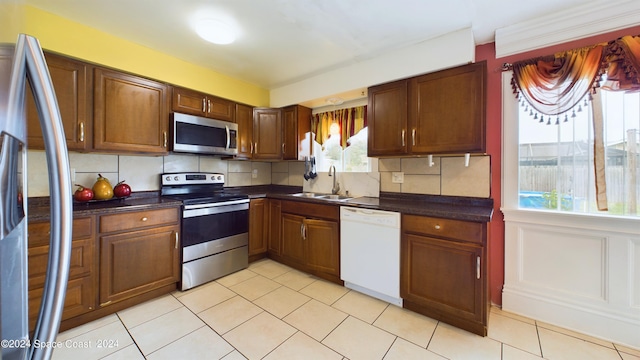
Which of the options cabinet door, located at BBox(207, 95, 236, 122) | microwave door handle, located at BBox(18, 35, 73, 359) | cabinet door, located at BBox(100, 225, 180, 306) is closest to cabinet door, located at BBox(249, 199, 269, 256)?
cabinet door, located at BBox(100, 225, 180, 306)

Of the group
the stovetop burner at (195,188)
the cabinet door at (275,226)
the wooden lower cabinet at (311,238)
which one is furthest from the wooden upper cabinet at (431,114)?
the stovetop burner at (195,188)

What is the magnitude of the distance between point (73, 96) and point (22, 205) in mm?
2148

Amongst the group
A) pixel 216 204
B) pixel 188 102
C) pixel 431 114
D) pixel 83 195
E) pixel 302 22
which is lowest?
pixel 216 204

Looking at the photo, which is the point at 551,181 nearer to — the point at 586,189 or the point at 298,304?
the point at 586,189

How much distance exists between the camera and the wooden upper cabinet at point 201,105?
8.73 ft

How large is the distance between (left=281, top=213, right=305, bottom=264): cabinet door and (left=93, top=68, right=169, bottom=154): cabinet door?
155 centimetres

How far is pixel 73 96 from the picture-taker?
79.5 inches

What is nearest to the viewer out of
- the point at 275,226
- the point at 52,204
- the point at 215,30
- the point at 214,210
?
the point at 52,204

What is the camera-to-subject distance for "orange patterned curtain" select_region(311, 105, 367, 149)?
123 inches

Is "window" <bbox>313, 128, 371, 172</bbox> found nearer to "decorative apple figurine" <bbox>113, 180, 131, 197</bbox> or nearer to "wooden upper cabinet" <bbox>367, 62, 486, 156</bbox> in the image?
"wooden upper cabinet" <bbox>367, 62, 486, 156</bbox>

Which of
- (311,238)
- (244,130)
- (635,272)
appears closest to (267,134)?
(244,130)

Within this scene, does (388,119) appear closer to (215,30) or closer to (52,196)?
(215,30)

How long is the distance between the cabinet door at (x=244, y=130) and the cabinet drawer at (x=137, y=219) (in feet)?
3.77

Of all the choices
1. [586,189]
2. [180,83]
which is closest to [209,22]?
[180,83]
